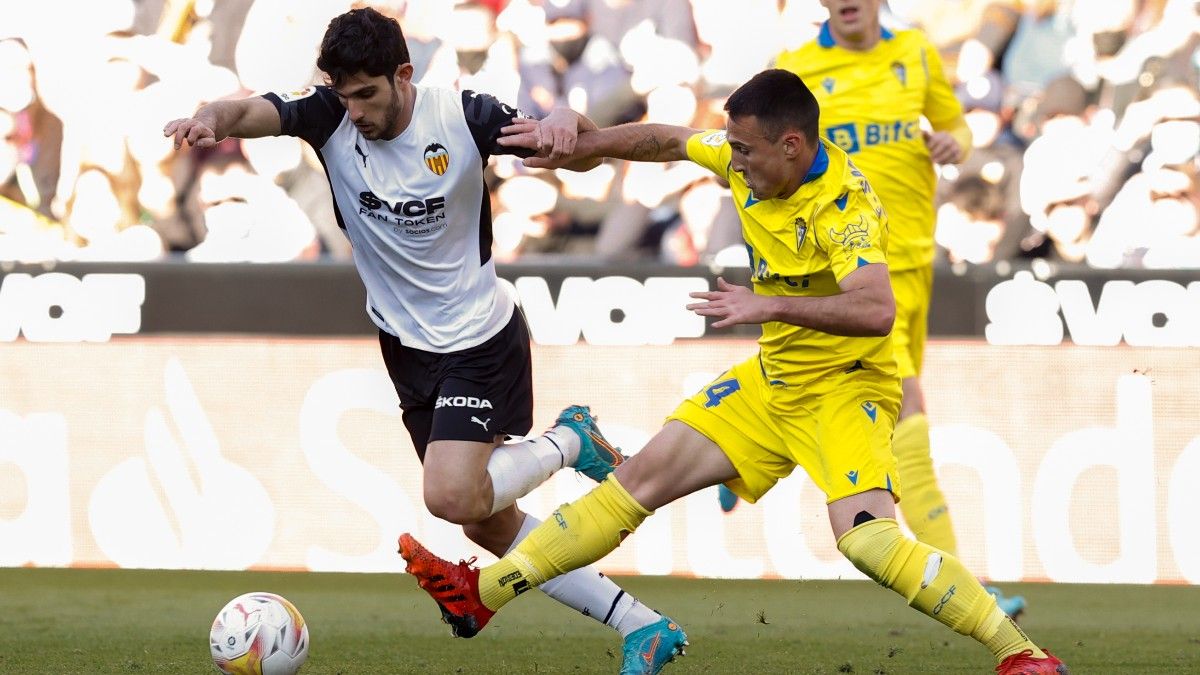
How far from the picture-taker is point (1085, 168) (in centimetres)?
770

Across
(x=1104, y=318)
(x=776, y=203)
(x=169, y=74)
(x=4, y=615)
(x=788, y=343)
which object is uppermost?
(x=169, y=74)

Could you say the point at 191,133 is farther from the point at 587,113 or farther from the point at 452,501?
the point at 587,113

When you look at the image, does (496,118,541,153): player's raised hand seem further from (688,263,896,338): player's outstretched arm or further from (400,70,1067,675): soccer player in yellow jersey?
(688,263,896,338): player's outstretched arm

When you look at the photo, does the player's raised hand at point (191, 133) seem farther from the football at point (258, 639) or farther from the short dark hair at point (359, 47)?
the football at point (258, 639)

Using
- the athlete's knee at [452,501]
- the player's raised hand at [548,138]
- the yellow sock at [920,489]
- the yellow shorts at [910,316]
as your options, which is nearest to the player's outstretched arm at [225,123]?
the player's raised hand at [548,138]

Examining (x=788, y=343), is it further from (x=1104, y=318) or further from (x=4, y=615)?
(x=4, y=615)

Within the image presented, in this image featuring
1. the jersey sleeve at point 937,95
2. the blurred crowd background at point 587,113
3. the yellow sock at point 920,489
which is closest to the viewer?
the yellow sock at point 920,489

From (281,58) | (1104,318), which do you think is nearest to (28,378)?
(281,58)

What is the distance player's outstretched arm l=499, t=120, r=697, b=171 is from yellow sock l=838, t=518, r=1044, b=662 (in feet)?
4.30

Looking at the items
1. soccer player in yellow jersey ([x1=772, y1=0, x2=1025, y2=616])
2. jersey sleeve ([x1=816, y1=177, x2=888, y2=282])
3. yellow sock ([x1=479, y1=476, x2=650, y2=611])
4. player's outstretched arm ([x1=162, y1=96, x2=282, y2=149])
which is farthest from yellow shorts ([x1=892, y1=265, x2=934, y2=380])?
player's outstretched arm ([x1=162, y1=96, x2=282, y2=149])

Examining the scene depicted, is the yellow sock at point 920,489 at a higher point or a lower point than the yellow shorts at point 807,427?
lower

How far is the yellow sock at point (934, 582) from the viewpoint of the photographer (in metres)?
4.27

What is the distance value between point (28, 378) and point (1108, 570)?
197 inches

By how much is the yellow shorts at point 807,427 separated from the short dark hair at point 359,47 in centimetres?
132
